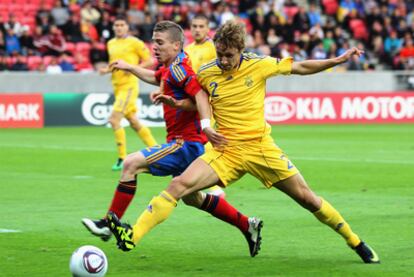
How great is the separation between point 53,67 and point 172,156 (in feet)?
68.0

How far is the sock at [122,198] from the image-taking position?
847 cm

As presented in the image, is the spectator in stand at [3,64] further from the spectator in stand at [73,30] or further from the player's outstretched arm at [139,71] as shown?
the player's outstretched arm at [139,71]

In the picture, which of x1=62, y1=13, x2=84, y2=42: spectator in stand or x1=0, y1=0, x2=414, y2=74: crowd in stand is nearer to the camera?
x1=0, y1=0, x2=414, y2=74: crowd in stand

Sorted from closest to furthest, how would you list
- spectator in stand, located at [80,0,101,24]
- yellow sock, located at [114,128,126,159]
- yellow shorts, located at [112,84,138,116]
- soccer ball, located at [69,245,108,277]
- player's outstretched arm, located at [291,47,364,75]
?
soccer ball, located at [69,245,108,277] < player's outstretched arm, located at [291,47,364,75] < yellow sock, located at [114,128,126,159] < yellow shorts, located at [112,84,138,116] < spectator in stand, located at [80,0,101,24]

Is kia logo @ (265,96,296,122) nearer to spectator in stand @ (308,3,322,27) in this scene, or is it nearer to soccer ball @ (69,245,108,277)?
spectator in stand @ (308,3,322,27)

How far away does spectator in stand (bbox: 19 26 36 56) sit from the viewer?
2873cm

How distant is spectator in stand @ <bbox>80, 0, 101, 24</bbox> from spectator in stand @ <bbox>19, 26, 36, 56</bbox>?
1.99m

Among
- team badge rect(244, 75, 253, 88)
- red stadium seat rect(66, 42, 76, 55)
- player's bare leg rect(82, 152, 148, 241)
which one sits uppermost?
team badge rect(244, 75, 253, 88)

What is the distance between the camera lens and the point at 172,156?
8672mm

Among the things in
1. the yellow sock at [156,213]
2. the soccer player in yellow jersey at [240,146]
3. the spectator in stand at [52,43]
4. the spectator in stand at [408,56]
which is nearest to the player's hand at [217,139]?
the soccer player in yellow jersey at [240,146]

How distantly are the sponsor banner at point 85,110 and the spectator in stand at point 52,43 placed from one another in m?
2.18

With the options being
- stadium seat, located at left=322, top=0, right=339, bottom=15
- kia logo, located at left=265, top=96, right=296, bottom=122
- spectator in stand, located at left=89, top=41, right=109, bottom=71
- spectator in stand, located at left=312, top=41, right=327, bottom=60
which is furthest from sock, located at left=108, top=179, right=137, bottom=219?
stadium seat, located at left=322, top=0, right=339, bottom=15

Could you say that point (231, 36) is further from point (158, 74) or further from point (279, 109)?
point (279, 109)

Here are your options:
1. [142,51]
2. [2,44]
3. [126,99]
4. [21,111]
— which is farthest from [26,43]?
[126,99]
